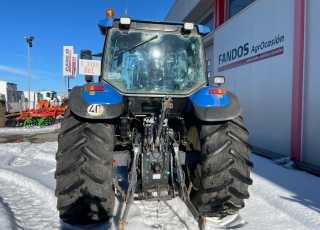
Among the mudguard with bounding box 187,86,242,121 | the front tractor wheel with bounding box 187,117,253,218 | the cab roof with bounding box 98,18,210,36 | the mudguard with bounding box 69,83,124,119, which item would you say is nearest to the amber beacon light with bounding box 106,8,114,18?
the cab roof with bounding box 98,18,210,36

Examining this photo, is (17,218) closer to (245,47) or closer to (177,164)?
(177,164)

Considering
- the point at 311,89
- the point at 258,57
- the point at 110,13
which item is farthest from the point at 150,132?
the point at 258,57

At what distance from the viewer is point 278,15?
5.69 metres

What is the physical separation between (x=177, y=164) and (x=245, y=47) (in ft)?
18.0

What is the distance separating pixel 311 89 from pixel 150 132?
147 inches

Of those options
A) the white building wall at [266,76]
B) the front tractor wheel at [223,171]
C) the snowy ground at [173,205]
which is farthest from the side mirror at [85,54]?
the white building wall at [266,76]

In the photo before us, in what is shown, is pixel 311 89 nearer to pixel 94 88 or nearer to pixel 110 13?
pixel 110 13

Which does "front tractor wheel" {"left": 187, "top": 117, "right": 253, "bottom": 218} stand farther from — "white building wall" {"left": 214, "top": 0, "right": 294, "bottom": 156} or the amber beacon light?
"white building wall" {"left": 214, "top": 0, "right": 294, "bottom": 156}

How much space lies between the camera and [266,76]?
20.0 feet

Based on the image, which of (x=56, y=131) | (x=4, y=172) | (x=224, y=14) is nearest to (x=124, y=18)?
(x=4, y=172)

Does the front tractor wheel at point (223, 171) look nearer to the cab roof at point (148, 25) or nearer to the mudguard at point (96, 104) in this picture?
the mudguard at point (96, 104)

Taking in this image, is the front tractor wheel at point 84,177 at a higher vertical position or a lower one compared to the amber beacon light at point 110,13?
lower

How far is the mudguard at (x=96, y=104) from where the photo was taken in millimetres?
2352

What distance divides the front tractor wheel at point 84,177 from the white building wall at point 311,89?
4051mm
